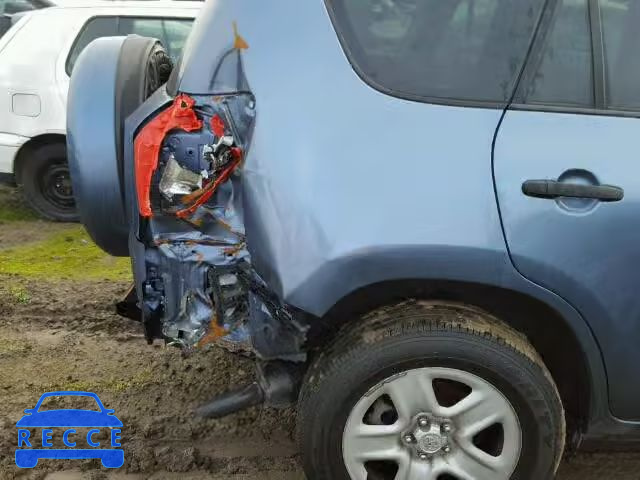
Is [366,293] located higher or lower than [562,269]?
lower

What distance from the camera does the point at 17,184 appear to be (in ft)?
18.3

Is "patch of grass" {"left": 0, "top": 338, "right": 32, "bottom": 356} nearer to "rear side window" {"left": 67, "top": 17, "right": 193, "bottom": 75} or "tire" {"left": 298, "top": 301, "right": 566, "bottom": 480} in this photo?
"tire" {"left": 298, "top": 301, "right": 566, "bottom": 480}

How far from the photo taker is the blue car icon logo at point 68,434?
2.57 metres

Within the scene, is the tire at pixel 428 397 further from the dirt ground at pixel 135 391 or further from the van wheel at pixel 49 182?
the van wheel at pixel 49 182

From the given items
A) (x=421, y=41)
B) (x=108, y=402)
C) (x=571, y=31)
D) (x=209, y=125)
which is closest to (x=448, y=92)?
(x=421, y=41)

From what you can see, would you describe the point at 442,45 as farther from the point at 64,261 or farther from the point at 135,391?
the point at 64,261

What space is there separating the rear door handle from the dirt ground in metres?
1.24

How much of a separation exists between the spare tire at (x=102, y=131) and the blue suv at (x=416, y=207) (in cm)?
1

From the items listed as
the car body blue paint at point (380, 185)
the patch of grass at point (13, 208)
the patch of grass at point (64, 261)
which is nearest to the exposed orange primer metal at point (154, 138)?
the car body blue paint at point (380, 185)

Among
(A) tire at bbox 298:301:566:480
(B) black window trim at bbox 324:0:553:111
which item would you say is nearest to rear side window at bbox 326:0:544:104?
(B) black window trim at bbox 324:0:553:111

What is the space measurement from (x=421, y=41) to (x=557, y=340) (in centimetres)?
106

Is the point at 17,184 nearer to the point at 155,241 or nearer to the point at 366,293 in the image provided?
the point at 155,241

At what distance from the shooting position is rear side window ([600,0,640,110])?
6.43 feet

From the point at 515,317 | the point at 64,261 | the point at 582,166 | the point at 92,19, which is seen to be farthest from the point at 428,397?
the point at 92,19
